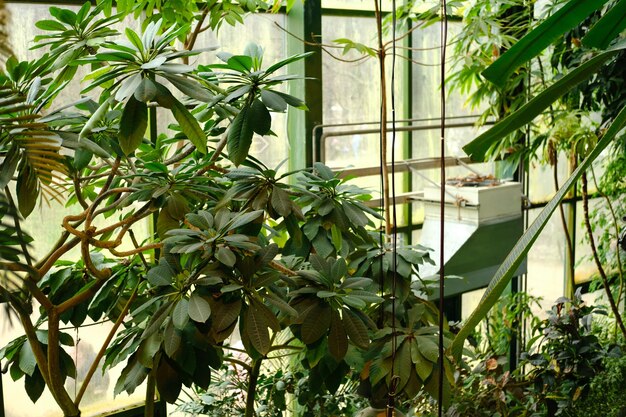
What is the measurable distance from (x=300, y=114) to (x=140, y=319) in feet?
9.51

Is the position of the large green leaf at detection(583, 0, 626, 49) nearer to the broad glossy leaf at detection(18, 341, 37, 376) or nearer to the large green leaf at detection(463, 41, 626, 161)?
the large green leaf at detection(463, 41, 626, 161)

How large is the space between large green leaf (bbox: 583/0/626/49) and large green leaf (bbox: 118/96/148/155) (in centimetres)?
168

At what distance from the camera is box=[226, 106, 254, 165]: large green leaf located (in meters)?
2.41

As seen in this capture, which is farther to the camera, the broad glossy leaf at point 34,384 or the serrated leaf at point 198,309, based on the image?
the broad glossy leaf at point 34,384

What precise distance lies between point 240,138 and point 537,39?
1768 mm

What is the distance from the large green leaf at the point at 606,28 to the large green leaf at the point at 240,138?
1.73 metres

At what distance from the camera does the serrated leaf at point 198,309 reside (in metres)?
2.18

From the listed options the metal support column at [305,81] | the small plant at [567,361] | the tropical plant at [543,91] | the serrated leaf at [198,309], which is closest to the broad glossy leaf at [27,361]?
the serrated leaf at [198,309]

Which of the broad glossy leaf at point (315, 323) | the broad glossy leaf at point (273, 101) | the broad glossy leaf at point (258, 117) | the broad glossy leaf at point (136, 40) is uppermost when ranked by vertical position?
the broad glossy leaf at point (136, 40)

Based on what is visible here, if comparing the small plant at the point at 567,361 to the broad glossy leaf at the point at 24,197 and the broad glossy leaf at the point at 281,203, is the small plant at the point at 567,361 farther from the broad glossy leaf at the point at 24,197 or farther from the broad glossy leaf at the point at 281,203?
the broad glossy leaf at the point at 24,197

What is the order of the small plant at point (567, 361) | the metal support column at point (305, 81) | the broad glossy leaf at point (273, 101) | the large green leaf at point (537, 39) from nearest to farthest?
the large green leaf at point (537, 39), the broad glossy leaf at point (273, 101), the small plant at point (567, 361), the metal support column at point (305, 81)

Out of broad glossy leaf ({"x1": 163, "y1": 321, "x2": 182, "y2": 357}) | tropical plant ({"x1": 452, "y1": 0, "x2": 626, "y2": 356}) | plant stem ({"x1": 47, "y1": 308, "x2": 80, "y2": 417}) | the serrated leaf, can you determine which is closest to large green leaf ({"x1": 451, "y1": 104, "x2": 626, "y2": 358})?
tropical plant ({"x1": 452, "y1": 0, "x2": 626, "y2": 356})

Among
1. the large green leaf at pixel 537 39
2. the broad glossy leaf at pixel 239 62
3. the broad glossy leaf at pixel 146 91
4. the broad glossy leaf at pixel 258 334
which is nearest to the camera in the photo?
the large green leaf at pixel 537 39

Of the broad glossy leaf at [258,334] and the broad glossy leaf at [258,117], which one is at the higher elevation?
the broad glossy leaf at [258,117]
